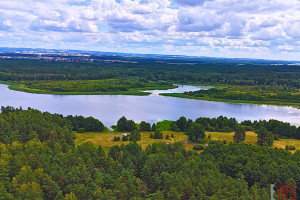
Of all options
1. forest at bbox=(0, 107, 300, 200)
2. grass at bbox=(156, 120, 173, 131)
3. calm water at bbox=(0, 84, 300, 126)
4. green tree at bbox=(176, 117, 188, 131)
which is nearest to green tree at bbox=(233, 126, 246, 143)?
green tree at bbox=(176, 117, 188, 131)

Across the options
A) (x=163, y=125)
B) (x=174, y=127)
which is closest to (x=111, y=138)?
(x=174, y=127)

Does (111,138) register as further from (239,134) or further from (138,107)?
(138,107)

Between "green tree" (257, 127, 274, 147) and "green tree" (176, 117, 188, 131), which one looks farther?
"green tree" (176, 117, 188, 131)

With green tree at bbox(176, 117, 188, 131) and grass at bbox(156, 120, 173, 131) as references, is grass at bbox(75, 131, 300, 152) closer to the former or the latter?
green tree at bbox(176, 117, 188, 131)

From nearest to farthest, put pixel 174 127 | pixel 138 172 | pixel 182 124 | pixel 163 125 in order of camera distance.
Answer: pixel 138 172 < pixel 174 127 < pixel 182 124 < pixel 163 125

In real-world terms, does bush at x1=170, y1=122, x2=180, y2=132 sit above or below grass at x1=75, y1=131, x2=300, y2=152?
above

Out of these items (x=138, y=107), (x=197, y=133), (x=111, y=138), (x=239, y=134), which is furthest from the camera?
(x=138, y=107)

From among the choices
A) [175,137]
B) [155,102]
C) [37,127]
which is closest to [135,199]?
[37,127]

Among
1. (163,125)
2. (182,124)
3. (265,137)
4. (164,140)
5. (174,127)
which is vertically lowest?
(164,140)
